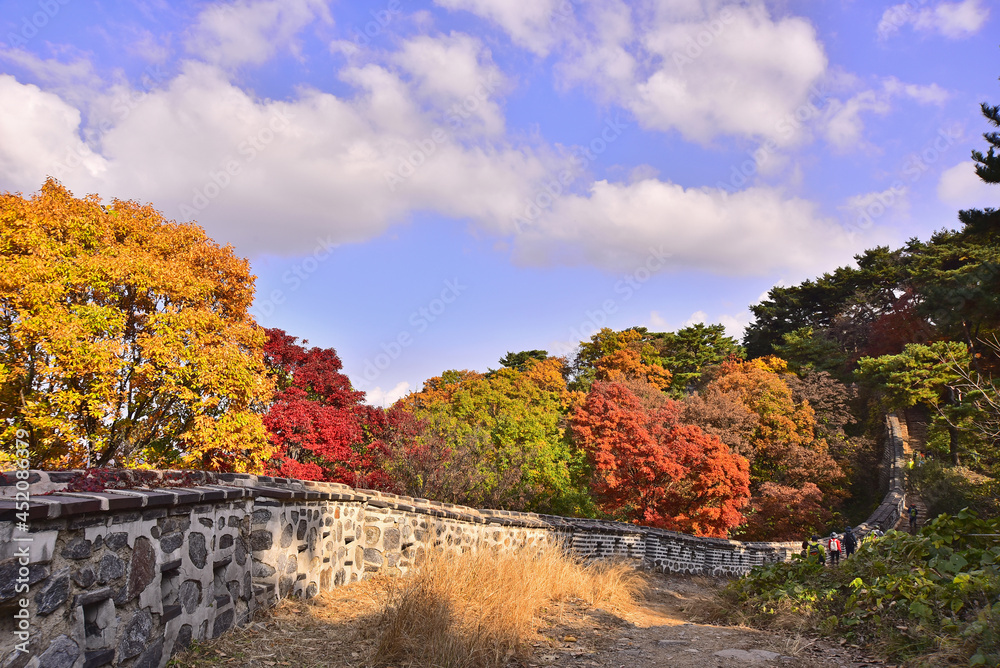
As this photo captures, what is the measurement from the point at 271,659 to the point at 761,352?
39.3 m

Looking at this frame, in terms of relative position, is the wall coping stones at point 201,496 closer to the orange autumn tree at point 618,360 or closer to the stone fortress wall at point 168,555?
the stone fortress wall at point 168,555

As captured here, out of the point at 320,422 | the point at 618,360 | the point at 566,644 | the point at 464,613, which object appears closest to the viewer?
the point at 464,613

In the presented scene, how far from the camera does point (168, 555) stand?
403cm

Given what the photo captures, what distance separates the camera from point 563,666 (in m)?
4.61

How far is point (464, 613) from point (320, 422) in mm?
9279

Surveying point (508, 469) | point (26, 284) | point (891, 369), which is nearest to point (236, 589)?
point (26, 284)

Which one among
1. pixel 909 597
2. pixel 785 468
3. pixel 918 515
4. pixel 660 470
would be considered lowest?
pixel 918 515

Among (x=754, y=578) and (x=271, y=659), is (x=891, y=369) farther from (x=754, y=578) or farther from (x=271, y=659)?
(x=271, y=659)

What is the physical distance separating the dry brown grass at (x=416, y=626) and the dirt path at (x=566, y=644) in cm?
1

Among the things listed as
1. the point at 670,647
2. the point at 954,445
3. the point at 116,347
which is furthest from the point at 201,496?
the point at 954,445

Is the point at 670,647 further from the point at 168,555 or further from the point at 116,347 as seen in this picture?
the point at 116,347

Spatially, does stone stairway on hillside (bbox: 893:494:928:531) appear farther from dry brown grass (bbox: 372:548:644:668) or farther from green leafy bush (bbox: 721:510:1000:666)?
dry brown grass (bbox: 372:548:644:668)

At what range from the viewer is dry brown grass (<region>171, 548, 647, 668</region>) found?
4.18 meters

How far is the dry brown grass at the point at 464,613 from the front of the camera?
4.19 m
